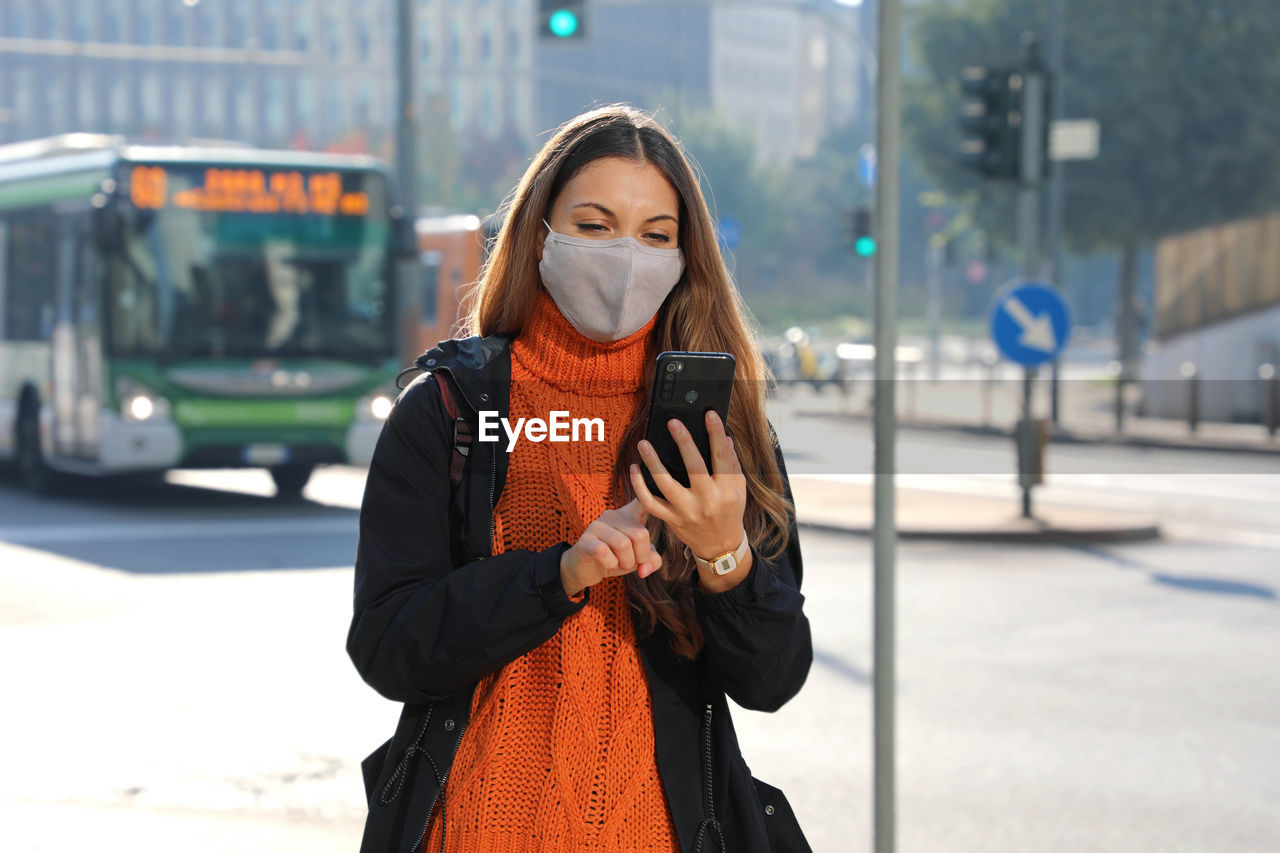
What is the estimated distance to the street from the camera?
201 inches

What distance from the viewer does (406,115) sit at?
17.4m

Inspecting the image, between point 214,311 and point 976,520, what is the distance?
635 centimetres

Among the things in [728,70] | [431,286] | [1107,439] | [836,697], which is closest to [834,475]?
[836,697]

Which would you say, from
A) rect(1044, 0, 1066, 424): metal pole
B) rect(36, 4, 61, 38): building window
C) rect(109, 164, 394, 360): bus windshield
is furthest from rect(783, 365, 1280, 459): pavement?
rect(36, 4, 61, 38): building window

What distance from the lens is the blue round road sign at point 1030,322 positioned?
12250 millimetres

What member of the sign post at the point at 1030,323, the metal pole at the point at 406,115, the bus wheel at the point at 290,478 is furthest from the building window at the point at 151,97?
the sign post at the point at 1030,323

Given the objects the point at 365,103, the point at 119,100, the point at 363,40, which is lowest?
the point at 119,100

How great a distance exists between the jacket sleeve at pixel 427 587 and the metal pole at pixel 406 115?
1538cm

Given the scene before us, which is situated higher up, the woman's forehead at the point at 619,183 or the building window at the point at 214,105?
the building window at the point at 214,105

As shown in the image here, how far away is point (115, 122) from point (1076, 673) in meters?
98.0

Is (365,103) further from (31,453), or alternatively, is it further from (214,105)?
(31,453)

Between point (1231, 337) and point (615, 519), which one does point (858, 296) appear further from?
point (615, 519)

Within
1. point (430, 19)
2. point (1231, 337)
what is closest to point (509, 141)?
point (430, 19)

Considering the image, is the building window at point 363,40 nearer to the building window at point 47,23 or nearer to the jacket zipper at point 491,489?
the building window at point 47,23
